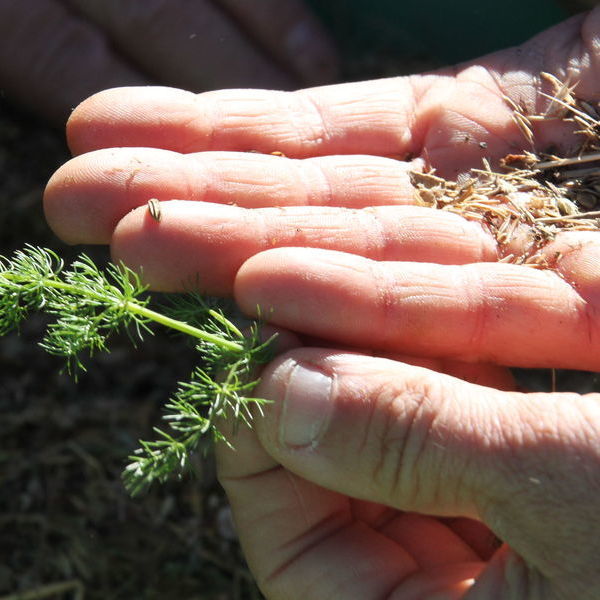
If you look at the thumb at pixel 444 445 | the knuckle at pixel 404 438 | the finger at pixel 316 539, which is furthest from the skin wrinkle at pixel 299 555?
the knuckle at pixel 404 438

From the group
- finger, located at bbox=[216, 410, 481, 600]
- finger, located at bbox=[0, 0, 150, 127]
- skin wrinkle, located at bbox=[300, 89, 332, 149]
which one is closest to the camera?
finger, located at bbox=[216, 410, 481, 600]

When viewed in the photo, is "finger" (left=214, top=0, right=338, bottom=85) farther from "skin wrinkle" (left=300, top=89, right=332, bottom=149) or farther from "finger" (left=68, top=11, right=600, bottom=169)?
"skin wrinkle" (left=300, top=89, right=332, bottom=149)

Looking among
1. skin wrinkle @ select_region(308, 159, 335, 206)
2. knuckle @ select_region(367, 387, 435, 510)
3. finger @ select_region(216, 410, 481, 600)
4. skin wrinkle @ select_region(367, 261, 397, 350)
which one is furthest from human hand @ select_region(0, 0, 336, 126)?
knuckle @ select_region(367, 387, 435, 510)

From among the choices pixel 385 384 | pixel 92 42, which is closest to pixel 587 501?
pixel 385 384

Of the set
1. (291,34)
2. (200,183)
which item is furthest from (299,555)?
(291,34)

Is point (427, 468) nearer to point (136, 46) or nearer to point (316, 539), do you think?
point (316, 539)

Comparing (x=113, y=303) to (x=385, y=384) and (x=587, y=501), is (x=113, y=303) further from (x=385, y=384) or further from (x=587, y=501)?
(x=587, y=501)
